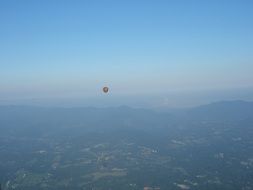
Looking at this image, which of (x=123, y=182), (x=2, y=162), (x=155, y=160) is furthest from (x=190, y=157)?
(x=2, y=162)

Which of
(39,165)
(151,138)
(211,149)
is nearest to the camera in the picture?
(39,165)

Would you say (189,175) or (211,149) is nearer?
(189,175)

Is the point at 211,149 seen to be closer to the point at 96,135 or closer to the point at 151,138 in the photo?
the point at 151,138

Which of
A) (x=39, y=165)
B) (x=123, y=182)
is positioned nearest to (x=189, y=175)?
(x=123, y=182)

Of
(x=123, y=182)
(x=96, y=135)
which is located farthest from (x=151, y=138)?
(x=123, y=182)

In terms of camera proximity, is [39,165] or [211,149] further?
[211,149]

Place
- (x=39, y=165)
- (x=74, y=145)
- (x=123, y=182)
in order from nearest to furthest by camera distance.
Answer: (x=123, y=182), (x=39, y=165), (x=74, y=145)

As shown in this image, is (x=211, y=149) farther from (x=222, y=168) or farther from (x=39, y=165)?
(x=39, y=165)

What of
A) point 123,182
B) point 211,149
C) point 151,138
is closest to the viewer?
point 123,182

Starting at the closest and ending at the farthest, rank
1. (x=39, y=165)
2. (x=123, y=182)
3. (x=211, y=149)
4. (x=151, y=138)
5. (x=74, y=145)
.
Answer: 1. (x=123, y=182)
2. (x=39, y=165)
3. (x=211, y=149)
4. (x=74, y=145)
5. (x=151, y=138)
